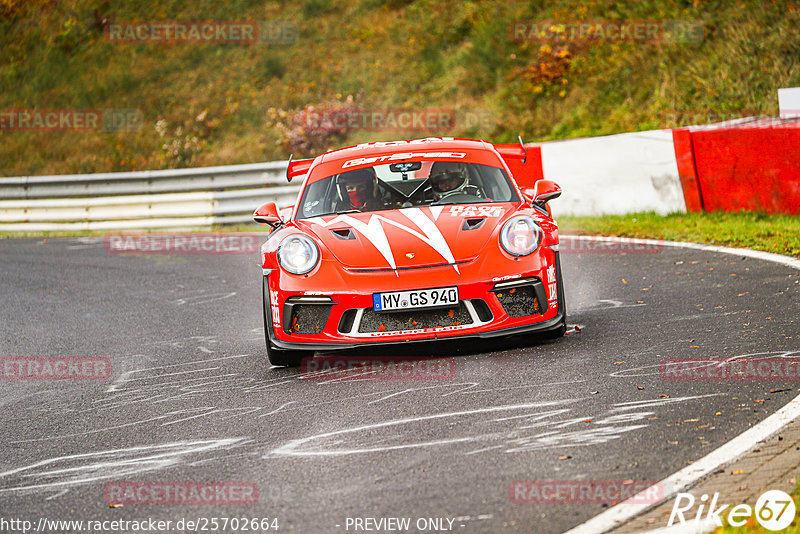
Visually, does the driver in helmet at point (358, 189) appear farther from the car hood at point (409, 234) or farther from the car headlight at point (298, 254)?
the car headlight at point (298, 254)

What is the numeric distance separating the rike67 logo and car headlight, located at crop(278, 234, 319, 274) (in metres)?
3.20

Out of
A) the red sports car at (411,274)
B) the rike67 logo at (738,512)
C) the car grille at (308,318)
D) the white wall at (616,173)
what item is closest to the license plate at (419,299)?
the red sports car at (411,274)

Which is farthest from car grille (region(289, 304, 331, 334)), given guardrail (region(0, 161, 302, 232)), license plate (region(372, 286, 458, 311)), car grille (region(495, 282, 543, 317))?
guardrail (region(0, 161, 302, 232))

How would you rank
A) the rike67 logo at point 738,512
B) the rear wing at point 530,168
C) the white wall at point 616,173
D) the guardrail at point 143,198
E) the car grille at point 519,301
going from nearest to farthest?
the rike67 logo at point 738,512, the car grille at point 519,301, the white wall at point 616,173, the rear wing at point 530,168, the guardrail at point 143,198

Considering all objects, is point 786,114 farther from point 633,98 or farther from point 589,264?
point 633,98

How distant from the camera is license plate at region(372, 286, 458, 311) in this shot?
5.94 m

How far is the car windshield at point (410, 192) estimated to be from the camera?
711cm

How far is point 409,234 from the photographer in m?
6.39

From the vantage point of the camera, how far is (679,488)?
12.0ft

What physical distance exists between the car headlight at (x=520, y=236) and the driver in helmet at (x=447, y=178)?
864 millimetres

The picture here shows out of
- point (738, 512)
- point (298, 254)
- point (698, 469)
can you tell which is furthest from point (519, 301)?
point (738, 512)

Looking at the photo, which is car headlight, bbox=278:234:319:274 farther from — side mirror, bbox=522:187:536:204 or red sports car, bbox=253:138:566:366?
side mirror, bbox=522:187:536:204

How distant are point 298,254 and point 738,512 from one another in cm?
355

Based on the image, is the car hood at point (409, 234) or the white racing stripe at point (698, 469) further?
the car hood at point (409, 234)
